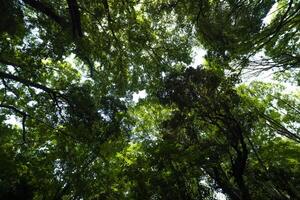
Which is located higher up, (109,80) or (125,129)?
(109,80)

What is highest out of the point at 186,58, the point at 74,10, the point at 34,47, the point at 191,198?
the point at 186,58

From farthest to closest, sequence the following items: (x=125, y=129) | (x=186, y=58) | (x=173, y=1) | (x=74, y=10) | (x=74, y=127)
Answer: (x=125, y=129)
(x=186, y=58)
(x=74, y=127)
(x=173, y=1)
(x=74, y=10)

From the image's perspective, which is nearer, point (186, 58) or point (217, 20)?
point (217, 20)

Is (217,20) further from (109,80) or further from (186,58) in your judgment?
(109,80)

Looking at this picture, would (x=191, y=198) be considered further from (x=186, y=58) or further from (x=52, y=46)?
(x=52, y=46)

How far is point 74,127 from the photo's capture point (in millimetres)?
11961

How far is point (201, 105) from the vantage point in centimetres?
1378

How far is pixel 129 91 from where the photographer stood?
45.1ft

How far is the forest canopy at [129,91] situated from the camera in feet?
33.0

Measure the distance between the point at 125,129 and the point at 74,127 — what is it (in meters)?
2.64

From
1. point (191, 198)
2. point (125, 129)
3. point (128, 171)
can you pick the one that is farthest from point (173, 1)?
point (191, 198)

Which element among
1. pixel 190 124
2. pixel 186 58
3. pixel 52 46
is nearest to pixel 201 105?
pixel 190 124

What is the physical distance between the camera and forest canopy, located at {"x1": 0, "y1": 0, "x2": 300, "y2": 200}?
10.1 meters

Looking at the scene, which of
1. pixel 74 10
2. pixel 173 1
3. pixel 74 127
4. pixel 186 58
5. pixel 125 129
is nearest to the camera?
pixel 74 10
